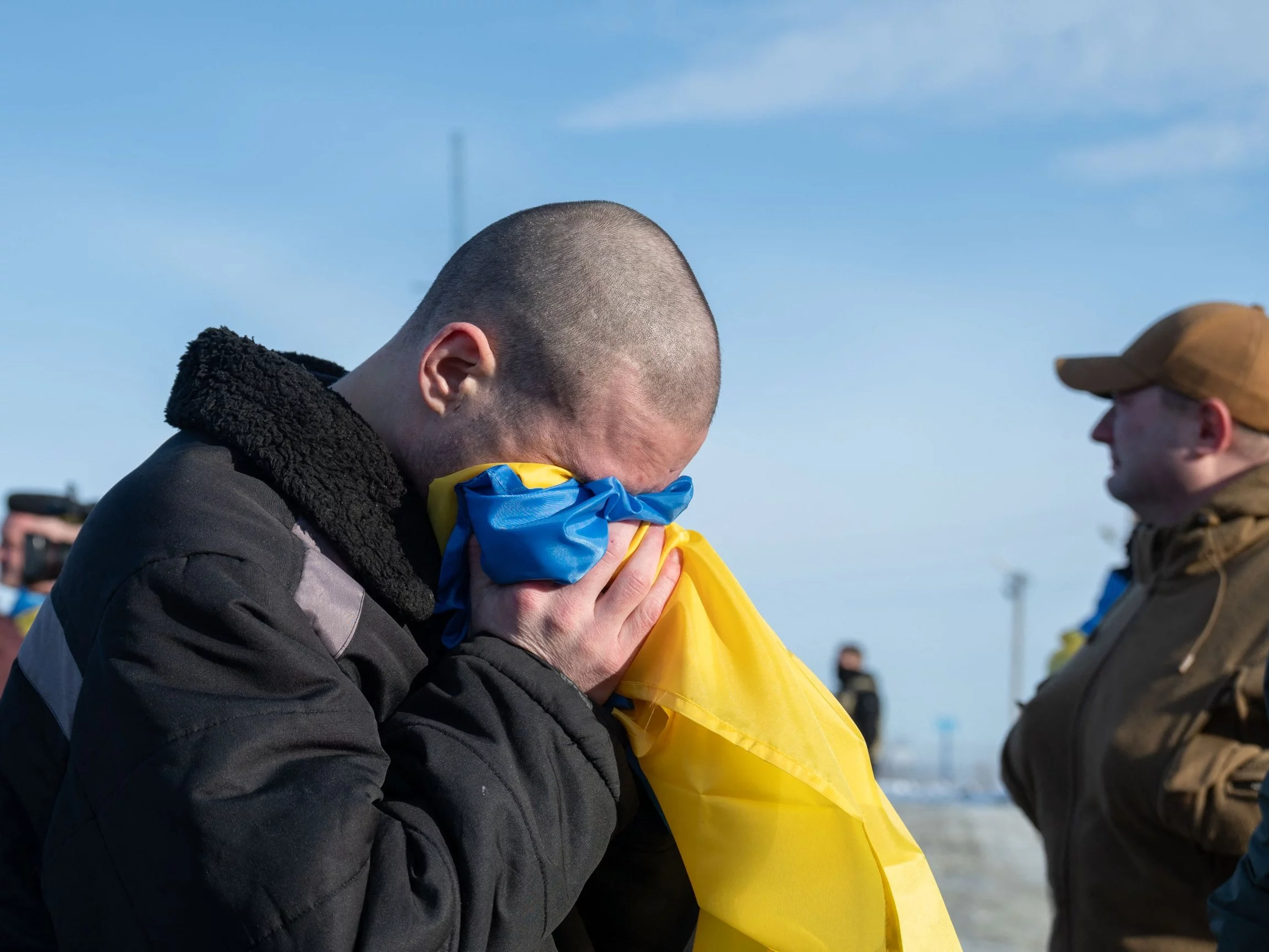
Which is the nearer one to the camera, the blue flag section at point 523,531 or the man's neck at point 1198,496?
the blue flag section at point 523,531

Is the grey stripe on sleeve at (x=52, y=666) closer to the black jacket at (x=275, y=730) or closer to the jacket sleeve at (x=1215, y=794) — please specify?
the black jacket at (x=275, y=730)

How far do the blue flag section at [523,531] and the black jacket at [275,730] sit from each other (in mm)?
49

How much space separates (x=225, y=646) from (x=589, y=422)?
1.92 ft

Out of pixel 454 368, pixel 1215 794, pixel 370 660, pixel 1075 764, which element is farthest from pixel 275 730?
pixel 1075 764

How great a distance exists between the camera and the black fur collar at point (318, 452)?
4.87 feet

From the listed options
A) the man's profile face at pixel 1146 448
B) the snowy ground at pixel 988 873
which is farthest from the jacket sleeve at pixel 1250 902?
the snowy ground at pixel 988 873

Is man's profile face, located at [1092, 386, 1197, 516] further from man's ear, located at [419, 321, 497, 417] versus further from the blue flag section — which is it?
man's ear, located at [419, 321, 497, 417]

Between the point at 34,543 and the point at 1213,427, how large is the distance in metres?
4.63

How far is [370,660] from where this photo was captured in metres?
1.46

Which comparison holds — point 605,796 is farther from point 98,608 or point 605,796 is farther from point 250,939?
point 98,608

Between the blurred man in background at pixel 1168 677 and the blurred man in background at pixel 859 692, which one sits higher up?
the blurred man in background at pixel 1168 677

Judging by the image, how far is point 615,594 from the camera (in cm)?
164

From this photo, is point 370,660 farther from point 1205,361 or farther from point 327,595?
point 1205,361

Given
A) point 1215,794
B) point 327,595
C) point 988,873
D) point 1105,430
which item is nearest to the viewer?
point 327,595
